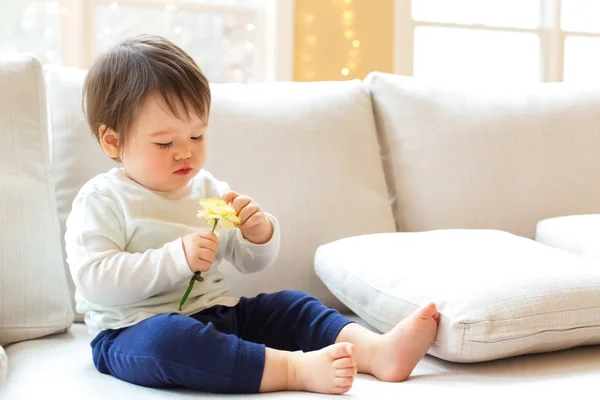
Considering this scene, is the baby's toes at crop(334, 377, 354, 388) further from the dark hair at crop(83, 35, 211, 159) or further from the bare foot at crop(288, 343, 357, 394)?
the dark hair at crop(83, 35, 211, 159)

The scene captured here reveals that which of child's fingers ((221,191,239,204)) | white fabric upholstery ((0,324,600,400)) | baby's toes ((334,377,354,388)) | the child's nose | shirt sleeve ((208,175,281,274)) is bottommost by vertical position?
white fabric upholstery ((0,324,600,400))

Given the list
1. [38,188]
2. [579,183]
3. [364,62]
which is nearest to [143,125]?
[38,188]

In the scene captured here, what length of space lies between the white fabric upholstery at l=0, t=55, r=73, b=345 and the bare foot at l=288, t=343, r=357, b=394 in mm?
538

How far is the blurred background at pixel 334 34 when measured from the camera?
263 centimetres

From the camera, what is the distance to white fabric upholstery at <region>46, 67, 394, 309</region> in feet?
5.47

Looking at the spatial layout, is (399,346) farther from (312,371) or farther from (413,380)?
(312,371)

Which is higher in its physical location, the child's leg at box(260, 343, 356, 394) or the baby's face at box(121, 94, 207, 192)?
the baby's face at box(121, 94, 207, 192)

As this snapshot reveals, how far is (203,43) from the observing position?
2900 mm

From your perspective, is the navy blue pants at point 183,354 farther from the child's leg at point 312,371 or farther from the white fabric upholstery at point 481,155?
the white fabric upholstery at point 481,155

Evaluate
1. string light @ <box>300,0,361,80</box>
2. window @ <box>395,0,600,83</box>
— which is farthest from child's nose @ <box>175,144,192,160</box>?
window @ <box>395,0,600,83</box>

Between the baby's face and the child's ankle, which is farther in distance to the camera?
the baby's face

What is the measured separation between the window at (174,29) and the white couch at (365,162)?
2.94 ft

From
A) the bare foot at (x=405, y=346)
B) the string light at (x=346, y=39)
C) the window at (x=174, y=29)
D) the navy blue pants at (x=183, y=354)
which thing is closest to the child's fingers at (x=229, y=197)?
the navy blue pants at (x=183, y=354)

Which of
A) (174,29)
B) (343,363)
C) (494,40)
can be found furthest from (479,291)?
(494,40)
